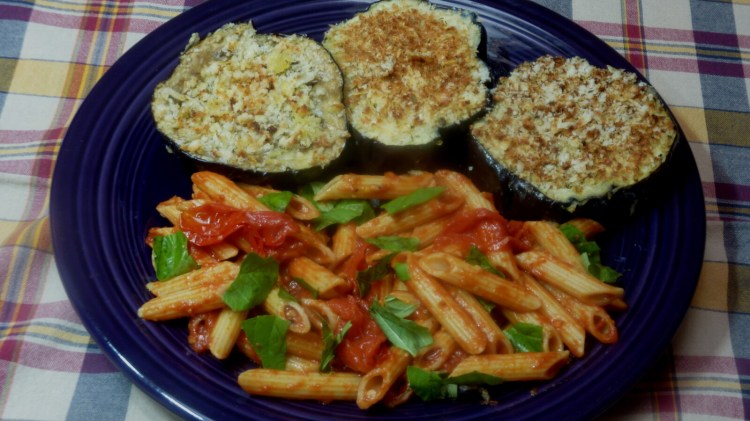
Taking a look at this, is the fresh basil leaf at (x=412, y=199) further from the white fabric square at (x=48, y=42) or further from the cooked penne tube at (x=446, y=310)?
the white fabric square at (x=48, y=42)

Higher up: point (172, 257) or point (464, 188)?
point (464, 188)

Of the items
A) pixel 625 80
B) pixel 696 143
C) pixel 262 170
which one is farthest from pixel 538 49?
pixel 262 170

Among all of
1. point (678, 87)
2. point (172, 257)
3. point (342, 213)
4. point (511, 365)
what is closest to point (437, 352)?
point (511, 365)

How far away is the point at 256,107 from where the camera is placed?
10.5 ft

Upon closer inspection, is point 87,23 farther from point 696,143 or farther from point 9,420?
point 696,143

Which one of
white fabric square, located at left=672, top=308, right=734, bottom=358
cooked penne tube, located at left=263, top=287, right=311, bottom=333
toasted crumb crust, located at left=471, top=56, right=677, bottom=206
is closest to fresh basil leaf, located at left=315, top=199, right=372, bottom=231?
cooked penne tube, located at left=263, top=287, right=311, bottom=333

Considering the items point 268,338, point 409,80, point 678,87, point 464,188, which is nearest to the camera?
point 268,338

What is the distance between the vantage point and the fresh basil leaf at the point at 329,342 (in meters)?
2.62

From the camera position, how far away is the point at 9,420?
2.80 m

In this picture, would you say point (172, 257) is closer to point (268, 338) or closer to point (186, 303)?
point (186, 303)

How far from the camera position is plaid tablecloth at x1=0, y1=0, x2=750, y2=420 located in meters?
2.93

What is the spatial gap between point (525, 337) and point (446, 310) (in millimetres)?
314

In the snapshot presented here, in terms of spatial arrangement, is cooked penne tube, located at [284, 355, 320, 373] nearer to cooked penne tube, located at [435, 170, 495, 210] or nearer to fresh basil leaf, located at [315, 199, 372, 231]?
fresh basil leaf, located at [315, 199, 372, 231]

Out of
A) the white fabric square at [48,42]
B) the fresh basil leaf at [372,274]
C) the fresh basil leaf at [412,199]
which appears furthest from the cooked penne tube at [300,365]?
the white fabric square at [48,42]
